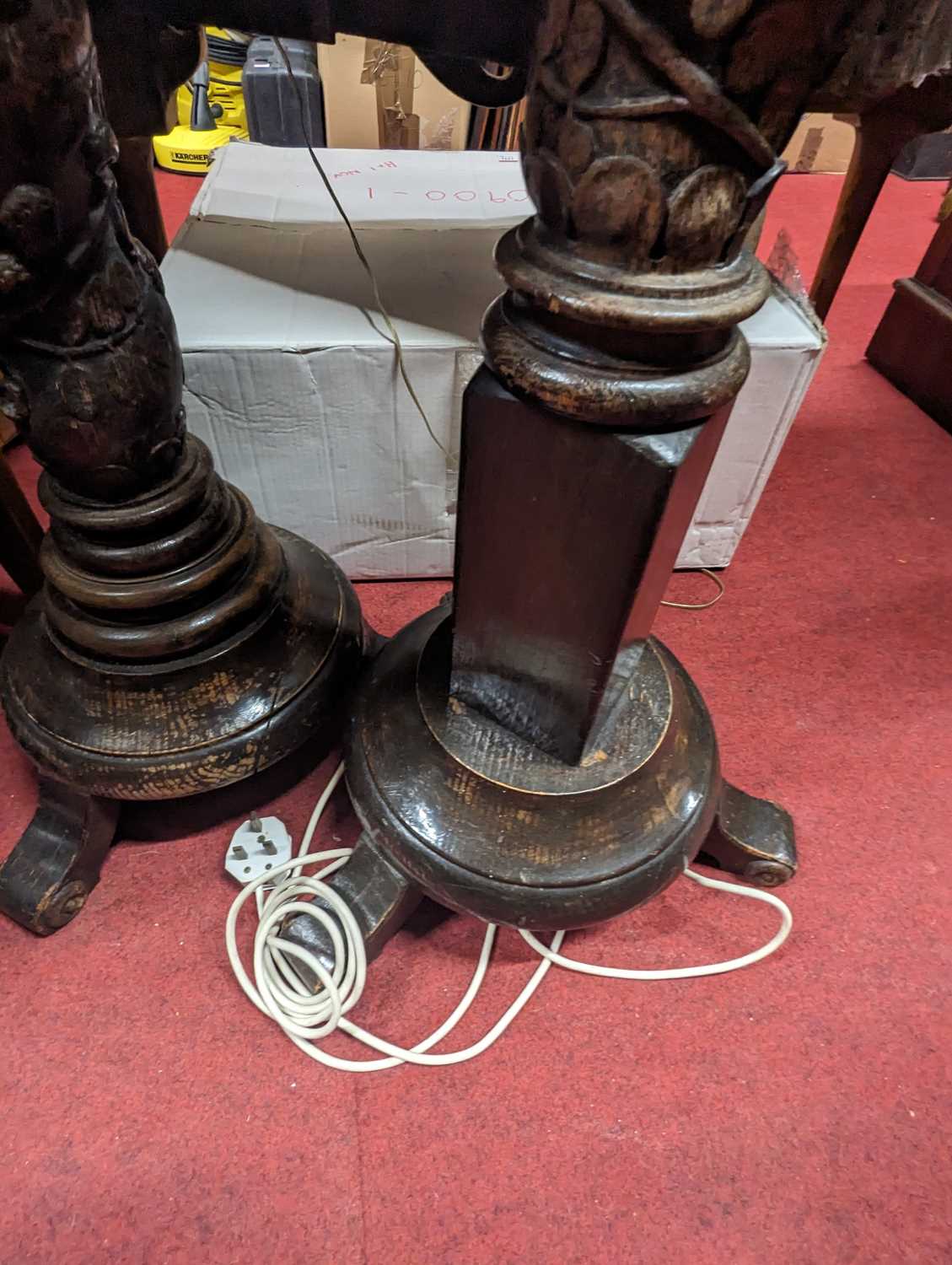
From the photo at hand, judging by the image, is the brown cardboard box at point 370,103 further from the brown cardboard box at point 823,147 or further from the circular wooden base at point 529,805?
the circular wooden base at point 529,805

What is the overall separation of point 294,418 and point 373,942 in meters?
0.60

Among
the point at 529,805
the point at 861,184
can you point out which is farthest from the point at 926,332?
the point at 529,805

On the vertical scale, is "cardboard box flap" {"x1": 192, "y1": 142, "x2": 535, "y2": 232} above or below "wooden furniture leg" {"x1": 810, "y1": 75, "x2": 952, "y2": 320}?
below

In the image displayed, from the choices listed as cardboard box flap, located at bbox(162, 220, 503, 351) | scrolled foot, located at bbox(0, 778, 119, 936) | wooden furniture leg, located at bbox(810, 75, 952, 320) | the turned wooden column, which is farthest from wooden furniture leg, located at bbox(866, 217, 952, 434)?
scrolled foot, located at bbox(0, 778, 119, 936)

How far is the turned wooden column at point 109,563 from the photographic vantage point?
0.50 m

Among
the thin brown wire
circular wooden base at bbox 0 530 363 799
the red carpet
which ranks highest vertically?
circular wooden base at bbox 0 530 363 799

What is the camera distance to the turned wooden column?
500mm

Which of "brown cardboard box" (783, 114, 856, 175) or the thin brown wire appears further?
"brown cardboard box" (783, 114, 856, 175)

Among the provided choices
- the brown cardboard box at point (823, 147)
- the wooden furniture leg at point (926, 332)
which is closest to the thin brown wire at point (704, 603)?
the wooden furniture leg at point (926, 332)

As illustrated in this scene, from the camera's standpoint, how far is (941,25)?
0.38 metres

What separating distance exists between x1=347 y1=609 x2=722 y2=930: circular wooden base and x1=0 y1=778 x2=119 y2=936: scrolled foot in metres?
0.27

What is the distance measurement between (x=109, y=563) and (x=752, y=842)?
0.68 m

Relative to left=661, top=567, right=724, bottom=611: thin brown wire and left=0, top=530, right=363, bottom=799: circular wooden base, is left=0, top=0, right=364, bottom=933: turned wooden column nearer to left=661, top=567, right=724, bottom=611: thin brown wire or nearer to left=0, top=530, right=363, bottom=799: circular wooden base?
left=0, top=530, right=363, bottom=799: circular wooden base

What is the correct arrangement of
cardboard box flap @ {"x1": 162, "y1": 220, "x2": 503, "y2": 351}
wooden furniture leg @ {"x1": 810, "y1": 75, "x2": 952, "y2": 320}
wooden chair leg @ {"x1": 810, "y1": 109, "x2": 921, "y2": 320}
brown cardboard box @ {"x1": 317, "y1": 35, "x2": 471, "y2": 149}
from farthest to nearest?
brown cardboard box @ {"x1": 317, "y1": 35, "x2": 471, "y2": 149}, wooden chair leg @ {"x1": 810, "y1": 109, "x2": 921, "y2": 320}, wooden furniture leg @ {"x1": 810, "y1": 75, "x2": 952, "y2": 320}, cardboard box flap @ {"x1": 162, "y1": 220, "x2": 503, "y2": 351}
